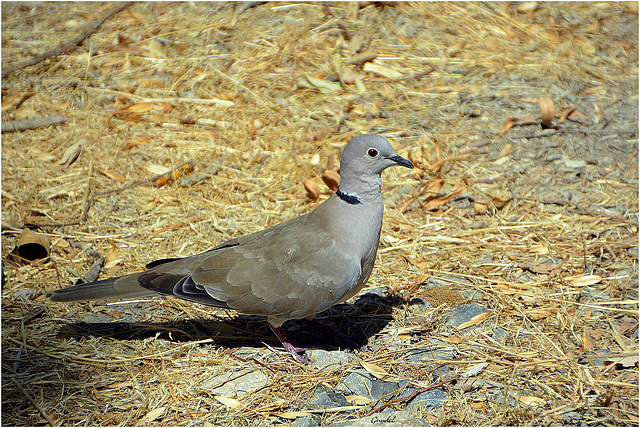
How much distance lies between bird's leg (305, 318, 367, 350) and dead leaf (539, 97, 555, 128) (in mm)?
3205

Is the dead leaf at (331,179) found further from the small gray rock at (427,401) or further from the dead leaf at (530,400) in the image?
the dead leaf at (530,400)

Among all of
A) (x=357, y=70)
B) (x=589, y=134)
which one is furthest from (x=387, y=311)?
(x=357, y=70)

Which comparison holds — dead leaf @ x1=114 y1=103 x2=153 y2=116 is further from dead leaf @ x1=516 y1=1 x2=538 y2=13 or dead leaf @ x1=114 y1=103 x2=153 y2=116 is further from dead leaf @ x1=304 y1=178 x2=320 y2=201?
dead leaf @ x1=516 y1=1 x2=538 y2=13

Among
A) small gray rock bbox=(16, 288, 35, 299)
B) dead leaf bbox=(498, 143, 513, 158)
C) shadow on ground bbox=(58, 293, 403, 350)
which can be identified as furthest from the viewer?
dead leaf bbox=(498, 143, 513, 158)

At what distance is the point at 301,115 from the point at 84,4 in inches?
148

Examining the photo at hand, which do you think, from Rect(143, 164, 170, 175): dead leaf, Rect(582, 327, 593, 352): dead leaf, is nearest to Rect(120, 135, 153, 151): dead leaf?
Rect(143, 164, 170, 175): dead leaf

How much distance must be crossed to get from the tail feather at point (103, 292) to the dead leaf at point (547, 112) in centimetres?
399

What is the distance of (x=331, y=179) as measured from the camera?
525 cm

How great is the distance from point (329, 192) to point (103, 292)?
2.22 m

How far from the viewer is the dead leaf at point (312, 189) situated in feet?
17.0

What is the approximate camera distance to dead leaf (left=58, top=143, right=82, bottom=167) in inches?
224

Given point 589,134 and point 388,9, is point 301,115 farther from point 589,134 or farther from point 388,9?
point 589,134

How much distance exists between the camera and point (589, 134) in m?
5.86

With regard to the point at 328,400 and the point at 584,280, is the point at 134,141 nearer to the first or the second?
the point at 328,400
